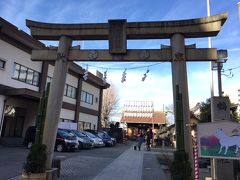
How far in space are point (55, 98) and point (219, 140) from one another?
224 inches

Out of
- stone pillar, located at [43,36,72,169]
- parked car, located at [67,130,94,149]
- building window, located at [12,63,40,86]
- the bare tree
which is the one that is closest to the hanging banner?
stone pillar, located at [43,36,72,169]

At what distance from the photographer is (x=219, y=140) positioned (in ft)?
30.2

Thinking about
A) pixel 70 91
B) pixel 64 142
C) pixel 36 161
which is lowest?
pixel 36 161

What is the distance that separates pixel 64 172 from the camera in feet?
43.1

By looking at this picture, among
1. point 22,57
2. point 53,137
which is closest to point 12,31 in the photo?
point 22,57

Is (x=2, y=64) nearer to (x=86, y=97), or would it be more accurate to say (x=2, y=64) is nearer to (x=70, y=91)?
(x=70, y=91)

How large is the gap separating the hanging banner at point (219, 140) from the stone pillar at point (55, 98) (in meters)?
4.92

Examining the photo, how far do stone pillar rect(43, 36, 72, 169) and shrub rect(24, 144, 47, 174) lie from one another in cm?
58

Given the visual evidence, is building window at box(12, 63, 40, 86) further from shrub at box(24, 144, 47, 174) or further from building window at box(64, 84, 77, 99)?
shrub at box(24, 144, 47, 174)

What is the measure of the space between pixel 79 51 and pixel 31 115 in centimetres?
→ 2027

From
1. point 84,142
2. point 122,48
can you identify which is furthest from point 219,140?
point 84,142

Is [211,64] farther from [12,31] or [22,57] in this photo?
[22,57]

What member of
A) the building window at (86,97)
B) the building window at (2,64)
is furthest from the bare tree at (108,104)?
the building window at (2,64)

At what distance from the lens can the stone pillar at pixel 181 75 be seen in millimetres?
9852
